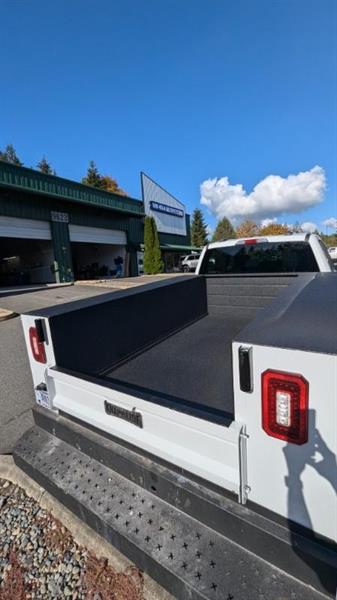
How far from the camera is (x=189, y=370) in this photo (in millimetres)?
2439

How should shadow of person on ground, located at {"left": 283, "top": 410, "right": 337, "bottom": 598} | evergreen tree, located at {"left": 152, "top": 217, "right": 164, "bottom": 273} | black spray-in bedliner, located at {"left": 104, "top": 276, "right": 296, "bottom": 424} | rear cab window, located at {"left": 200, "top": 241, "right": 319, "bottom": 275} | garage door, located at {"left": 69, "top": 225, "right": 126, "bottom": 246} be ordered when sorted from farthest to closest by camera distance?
1. evergreen tree, located at {"left": 152, "top": 217, "right": 164, "bottom": 273}
2. garage door, located at {"left": 69, "top": 225, "right": 126, "bottom": 246}
3. rear cab window, located at {"left": 200, "top": 241, "right": 319, "bottom": 275}
4. black spray-in bedliner, located at {"left": 104, "top": 276, "right": 296, "bottom": 424}
5. shadow of person on ground, located at {"left": 283, "top": 410, "right": 337, "bottom": 598}

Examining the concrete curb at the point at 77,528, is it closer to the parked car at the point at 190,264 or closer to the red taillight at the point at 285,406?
the red taillight at the point at 285,406

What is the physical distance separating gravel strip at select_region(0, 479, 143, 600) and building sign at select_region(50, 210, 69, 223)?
19516 millimetres

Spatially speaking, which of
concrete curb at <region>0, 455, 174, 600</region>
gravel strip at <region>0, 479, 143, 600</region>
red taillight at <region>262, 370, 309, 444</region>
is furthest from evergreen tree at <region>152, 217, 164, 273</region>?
red taillight at <region>262, 370, 309, 444</region>

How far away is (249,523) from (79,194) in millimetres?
21877

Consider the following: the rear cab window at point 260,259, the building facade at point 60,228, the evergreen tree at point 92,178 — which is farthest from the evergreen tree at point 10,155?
the rear cab window at point 260,259

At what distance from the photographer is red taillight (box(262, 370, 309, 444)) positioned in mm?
982

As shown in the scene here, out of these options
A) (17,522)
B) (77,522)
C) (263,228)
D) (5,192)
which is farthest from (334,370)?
(263,228)

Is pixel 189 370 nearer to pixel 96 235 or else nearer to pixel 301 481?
pixel 301 481

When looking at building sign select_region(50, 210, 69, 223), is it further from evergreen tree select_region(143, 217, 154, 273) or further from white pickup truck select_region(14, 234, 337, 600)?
white pickup truck select_region(14, 234, 337, 600)

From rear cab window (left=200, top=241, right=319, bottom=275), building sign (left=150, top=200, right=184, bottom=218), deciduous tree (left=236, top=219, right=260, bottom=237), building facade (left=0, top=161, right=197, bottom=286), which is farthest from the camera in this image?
deciduous tree (left=236, top=219, right=260, bottom=237)

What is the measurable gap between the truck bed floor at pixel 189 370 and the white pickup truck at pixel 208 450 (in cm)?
2

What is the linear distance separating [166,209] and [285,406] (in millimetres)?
31434

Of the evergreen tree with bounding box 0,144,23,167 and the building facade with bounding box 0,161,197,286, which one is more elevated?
the evergreen tree with bounding box 0,144,23,167
